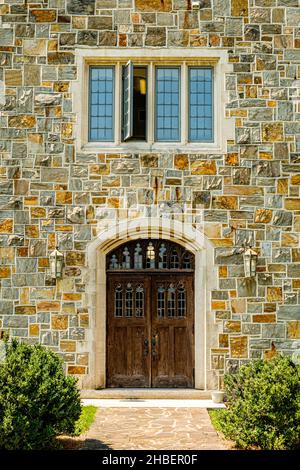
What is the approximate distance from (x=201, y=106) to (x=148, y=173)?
5.14ft

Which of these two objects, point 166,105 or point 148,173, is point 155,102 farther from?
point 148,173

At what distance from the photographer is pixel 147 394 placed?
1038 centimetres

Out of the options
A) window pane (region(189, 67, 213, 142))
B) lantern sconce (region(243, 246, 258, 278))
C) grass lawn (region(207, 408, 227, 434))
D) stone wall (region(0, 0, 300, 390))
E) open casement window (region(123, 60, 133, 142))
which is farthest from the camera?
window pane (region(189, 67, 213, 142))

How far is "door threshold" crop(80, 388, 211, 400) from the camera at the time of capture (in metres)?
10.3

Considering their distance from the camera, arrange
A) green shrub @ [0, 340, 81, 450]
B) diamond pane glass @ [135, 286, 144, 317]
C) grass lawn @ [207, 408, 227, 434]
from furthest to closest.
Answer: diamond pane glass @ [135, 286, 144, 317], grass lawn @ [207, 408, 227, 434], green shrub @ [0, 340, 81, 450]

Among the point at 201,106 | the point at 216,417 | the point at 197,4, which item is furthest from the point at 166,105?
the point at 216,417

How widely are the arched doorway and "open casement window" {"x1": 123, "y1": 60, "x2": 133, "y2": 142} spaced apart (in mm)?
1911

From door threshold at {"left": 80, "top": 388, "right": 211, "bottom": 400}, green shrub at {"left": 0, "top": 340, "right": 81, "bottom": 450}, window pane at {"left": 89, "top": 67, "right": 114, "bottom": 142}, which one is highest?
window pane at {"left": 89, "top": 67, "right": 114, "bottom": 142}

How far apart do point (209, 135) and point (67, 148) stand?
2.51 meters

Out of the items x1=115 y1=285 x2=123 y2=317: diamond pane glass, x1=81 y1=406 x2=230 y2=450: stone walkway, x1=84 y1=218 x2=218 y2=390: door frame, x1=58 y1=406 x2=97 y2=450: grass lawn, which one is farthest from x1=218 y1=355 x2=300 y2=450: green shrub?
x1=115 y1=285 x2=123 y2=317: diamond pane glass

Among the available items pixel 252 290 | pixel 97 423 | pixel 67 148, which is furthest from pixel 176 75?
pixel 97 423

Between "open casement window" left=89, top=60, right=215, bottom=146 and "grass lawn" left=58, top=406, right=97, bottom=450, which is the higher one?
"open casement window" left=89, top=60, right=215, bottom=146

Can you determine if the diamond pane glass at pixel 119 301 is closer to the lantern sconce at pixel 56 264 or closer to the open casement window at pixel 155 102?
the lantern sconce at pixel 56 264

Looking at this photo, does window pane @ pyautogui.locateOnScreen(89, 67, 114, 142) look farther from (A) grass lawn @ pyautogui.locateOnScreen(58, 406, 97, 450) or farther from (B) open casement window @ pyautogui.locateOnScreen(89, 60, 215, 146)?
(A) grass lawn @ pyautogui.locateOnScreen(58, 406, 97, 450)
